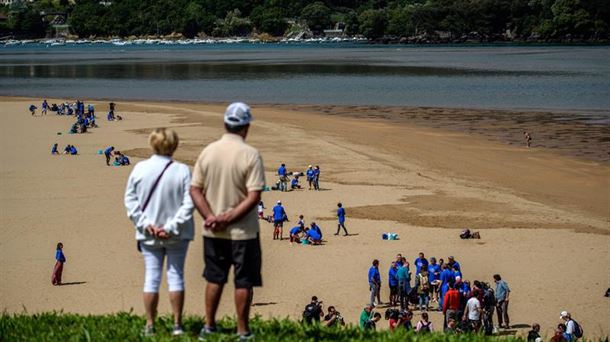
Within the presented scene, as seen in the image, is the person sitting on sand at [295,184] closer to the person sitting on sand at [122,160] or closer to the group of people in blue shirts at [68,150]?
the person sitting on sand at [122,160]

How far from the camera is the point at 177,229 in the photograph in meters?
8.64

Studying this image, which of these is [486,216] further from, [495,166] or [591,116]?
[591,116]

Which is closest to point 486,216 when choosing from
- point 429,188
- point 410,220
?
point 410,220

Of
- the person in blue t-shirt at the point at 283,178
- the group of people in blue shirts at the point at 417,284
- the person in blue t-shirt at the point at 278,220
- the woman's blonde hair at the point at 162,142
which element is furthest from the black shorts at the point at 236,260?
the person in blue t-shirt at the point at 283,178

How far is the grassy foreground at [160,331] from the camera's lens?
9000 millimetres

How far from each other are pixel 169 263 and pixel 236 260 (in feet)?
2.07

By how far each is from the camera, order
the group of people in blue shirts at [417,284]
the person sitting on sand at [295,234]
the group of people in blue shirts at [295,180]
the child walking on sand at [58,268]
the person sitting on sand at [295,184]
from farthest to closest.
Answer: the person sitting on sand at [295,184] → the group of people in blue shirts at [295,180] → the person sitting on sand at [295,234] → the child walking on sand at [58,268] → the group of people in blue shirts at [417,284]

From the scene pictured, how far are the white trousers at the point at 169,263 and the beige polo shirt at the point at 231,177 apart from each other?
420 mm

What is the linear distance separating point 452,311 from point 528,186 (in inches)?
743

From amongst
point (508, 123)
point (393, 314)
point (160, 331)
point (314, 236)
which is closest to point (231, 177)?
point (160, 331)

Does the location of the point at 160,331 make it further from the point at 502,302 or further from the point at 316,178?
the point at 316,178

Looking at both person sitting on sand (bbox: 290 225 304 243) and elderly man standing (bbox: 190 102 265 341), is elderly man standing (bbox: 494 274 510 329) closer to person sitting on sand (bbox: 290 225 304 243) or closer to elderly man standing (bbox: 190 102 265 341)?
person sitting on sand (bbox: 290 225 304 243)

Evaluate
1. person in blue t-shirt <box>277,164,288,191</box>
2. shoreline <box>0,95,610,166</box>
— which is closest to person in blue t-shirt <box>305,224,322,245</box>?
person in blue t-shirt <box>277,164,288,191</box>

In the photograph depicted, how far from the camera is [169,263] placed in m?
8.80
